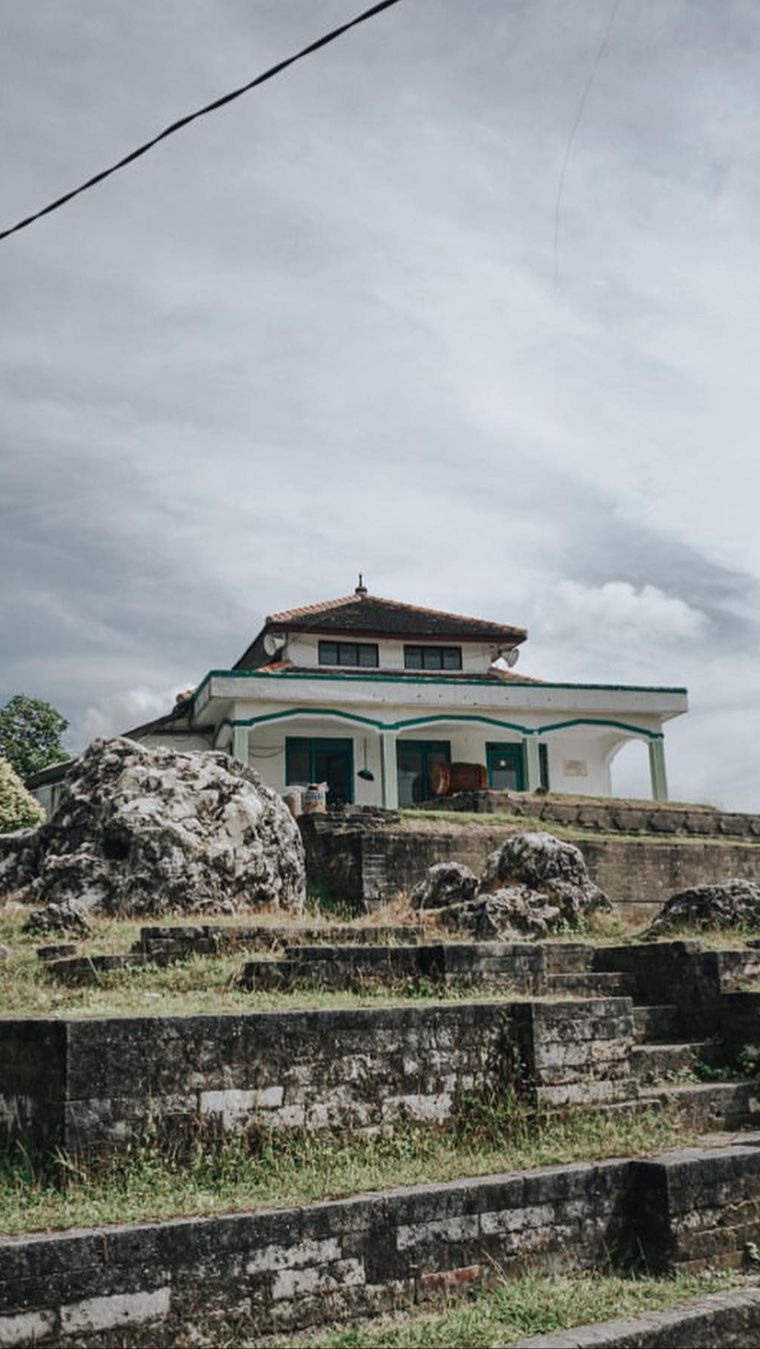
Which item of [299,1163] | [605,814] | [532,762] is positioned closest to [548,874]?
[605,814]

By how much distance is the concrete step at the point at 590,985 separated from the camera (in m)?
8.40

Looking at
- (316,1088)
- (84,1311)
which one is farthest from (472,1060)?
(84,1311)

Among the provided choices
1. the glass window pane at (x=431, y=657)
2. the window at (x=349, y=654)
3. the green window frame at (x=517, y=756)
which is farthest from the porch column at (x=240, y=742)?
the glass window pane at (x=431, y=657)

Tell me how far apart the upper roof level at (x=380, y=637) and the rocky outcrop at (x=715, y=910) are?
16117 mm

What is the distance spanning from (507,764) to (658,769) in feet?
9.98

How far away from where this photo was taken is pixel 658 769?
1009 inches

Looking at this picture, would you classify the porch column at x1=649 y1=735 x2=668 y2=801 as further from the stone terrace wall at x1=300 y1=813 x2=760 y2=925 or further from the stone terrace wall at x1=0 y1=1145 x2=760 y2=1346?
the stone terrace wall at x1=0 y1=1145 x2=760 y2=1346

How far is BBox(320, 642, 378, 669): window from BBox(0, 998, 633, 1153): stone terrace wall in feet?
65.1

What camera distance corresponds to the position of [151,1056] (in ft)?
18.4

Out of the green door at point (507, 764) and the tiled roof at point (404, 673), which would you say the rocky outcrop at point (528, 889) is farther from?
the green door at point (507, 764)

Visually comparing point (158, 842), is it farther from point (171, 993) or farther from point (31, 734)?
point (31, 734)

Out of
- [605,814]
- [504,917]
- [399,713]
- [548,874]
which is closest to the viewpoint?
[504,917]

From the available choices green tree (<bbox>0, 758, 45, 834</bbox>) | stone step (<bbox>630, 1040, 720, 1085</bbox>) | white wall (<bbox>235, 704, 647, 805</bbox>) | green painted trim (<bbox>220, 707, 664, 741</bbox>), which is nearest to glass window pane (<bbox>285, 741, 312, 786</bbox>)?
white wall (<bbox>235, 704, 647, 805</bbox>)

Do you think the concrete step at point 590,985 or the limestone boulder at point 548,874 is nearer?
the concrete step at point 590,985
